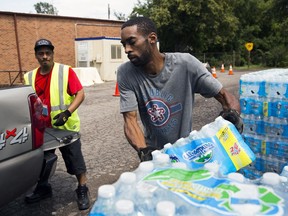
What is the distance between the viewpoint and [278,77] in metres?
4.18

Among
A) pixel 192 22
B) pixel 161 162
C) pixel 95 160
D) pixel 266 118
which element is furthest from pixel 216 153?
pixel 192 22

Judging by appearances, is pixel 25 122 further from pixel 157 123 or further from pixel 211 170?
pixel 211 170

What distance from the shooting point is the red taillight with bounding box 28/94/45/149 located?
2844 millimetres

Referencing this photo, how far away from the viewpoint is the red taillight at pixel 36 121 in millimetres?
2844

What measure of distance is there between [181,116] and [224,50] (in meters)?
38.7

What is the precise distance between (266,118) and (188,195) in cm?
347


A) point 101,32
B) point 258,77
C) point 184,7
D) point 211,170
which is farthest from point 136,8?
point 211,170

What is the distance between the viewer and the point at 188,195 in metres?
1.14

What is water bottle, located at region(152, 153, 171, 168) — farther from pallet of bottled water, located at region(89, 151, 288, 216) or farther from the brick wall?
the brick wall

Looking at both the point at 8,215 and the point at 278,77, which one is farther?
the point at 278,77

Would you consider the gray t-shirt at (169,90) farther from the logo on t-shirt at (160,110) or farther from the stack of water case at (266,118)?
the stack of water case at (266,118)

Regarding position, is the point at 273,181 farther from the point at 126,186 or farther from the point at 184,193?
the point at 126,186

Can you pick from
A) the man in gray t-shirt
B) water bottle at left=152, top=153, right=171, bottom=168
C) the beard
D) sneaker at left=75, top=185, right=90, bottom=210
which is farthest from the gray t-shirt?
sneaker at left=75, top=185, right=90, bottom=210

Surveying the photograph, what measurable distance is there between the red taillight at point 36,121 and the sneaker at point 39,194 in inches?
49.1
